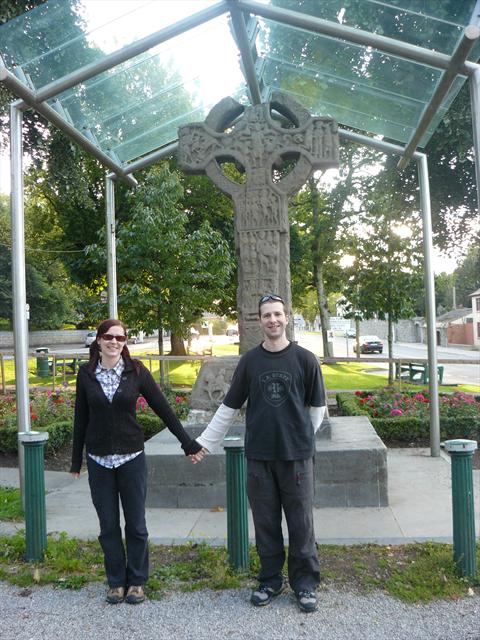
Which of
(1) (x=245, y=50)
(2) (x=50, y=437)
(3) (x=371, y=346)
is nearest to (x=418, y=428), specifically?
(2) (x=50, y=437)

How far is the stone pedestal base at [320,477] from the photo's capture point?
5.46 metres

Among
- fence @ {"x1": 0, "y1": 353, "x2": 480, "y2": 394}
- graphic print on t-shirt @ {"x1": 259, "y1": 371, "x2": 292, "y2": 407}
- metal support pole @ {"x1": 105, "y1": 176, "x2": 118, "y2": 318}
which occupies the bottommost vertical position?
fence @ {"x1": 0, "y1": 353, "x2": 480, "y2": 394}

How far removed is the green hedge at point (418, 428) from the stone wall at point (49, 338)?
4046 centimetres

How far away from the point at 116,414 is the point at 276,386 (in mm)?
1087

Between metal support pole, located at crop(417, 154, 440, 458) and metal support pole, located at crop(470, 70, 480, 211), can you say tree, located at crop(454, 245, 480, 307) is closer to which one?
metal support pole, located at crop(417, 154, 440, 458)

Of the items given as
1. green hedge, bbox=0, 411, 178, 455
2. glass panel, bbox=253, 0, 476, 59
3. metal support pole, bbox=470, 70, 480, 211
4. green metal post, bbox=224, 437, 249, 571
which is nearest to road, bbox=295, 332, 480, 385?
metal support pole, bbox=470, 70, 480, 211

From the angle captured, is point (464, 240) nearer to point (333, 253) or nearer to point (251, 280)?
point (333, 253)

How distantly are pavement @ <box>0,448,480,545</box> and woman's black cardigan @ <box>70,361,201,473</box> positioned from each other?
4.63ft

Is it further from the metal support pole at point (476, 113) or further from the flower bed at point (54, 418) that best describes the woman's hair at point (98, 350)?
the flower bed at point (54, 418)

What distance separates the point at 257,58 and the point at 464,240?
11.0 metres

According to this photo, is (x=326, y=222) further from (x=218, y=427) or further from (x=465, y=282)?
(x=465, y=282)

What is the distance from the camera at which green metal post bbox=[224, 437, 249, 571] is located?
157 inches

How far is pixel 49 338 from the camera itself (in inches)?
1999

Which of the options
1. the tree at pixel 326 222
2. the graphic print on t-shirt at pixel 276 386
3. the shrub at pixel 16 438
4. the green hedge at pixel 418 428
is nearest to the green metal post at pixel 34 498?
the graphic print on t-shirt at pixel 276 386
